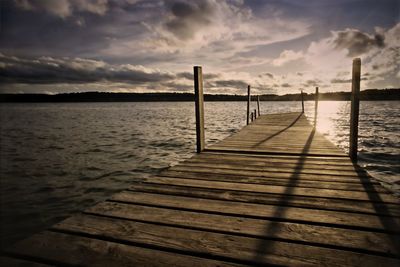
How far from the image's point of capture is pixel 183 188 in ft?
11.2

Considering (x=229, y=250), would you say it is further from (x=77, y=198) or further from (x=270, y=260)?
(x=77, y=198)

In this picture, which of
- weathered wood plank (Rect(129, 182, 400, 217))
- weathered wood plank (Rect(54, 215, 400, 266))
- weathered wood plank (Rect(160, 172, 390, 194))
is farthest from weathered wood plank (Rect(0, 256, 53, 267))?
weathered wood plank (Rect(160, 172, 390, 194))

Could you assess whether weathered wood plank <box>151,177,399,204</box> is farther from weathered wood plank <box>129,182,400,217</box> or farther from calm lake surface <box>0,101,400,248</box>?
calm lake surface <box>0,101,400,248</box>

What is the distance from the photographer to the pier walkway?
1913 mm

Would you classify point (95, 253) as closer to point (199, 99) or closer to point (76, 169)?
point (199, 99)

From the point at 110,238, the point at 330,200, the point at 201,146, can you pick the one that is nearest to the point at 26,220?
the point at 201,146

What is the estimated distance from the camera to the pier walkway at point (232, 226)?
1.91m

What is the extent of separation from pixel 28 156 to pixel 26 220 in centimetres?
757

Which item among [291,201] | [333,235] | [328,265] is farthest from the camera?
[291,201]

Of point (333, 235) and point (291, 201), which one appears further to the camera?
point (291, 201)

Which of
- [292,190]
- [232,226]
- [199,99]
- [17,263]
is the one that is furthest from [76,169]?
[232,226]

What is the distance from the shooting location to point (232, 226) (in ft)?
7.72

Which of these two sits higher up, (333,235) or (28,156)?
(333,235)

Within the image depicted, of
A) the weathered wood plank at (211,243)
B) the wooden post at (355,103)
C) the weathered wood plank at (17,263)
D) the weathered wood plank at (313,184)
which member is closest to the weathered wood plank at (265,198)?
the weathered wood plank at (313,184)
